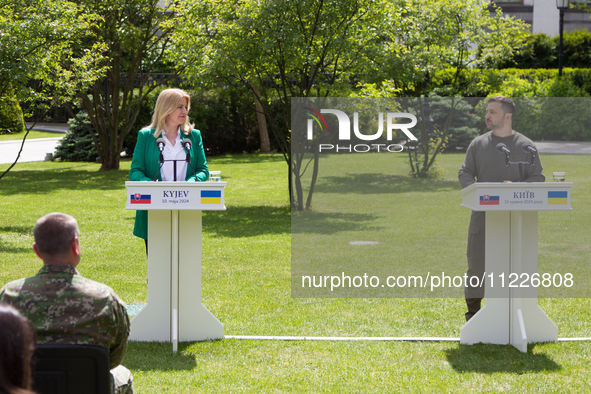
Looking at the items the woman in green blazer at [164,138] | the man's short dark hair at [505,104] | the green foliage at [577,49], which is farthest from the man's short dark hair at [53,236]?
the green foliage at [577,49]

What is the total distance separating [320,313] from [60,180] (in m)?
14.3

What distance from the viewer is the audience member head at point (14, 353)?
1.78m

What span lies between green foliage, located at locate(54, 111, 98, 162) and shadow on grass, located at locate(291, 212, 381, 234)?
1460 centimetres

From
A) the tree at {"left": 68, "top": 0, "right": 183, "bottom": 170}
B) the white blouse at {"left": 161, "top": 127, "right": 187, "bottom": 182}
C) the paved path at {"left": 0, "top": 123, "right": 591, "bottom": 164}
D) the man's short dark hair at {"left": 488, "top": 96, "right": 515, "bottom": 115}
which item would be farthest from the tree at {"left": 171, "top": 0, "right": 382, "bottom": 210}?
the paved path at {"left": 0, "top": 123, "right": 591, "bottom": 164}

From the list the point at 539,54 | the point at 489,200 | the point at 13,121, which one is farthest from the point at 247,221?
the point at 539,54

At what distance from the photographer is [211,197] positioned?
4.82 metres

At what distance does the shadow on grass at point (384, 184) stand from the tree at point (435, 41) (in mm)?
2857

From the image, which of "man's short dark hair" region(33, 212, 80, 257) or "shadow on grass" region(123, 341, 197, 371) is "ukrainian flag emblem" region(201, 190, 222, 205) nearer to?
"shadow on grass" region(123, 341, 197, 371)

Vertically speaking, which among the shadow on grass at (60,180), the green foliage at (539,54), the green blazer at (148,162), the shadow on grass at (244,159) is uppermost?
the green foliage at (539,54)

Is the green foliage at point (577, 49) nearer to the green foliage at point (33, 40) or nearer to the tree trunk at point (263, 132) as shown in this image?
the tree trunk at point (263, 132)

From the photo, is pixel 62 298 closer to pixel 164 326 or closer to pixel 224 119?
pixel 164 326

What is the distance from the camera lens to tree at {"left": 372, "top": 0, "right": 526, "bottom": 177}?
13.3m

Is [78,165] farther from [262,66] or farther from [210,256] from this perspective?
[210,256]

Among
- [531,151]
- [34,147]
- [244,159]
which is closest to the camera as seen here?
[531,151]
